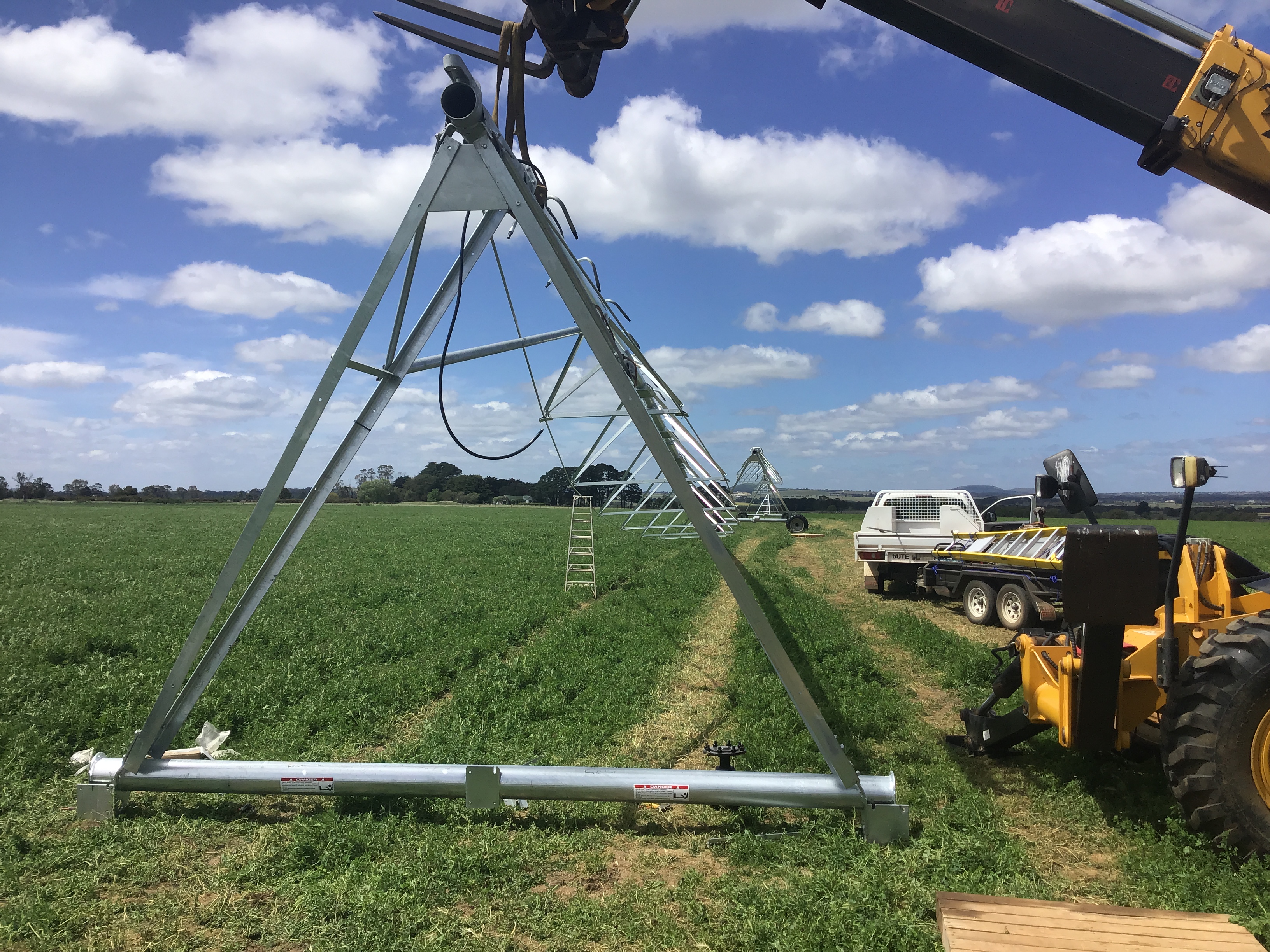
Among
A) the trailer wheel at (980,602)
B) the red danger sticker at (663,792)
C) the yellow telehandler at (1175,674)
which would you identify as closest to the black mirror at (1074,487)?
the yellow telehandler at (1175,674)

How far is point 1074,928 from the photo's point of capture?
3250 mm

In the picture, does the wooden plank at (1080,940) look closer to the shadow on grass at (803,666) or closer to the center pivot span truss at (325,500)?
the center pivot span truss at (325,500)

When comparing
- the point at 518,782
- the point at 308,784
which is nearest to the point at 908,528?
the point at 518,782

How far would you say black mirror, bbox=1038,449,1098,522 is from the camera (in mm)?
4652

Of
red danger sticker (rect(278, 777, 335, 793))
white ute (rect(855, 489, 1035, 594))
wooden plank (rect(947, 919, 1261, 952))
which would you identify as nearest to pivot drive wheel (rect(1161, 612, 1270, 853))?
wooden plank (rect(947, 919, 1261, 952))

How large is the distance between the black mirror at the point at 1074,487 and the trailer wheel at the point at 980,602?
9.10 m

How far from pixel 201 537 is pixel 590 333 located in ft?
108

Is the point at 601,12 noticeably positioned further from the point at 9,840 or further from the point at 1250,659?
the point at 9,840

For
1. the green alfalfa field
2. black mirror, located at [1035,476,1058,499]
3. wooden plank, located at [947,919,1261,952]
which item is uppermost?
black mirror, located at [1035,476,1058,499]

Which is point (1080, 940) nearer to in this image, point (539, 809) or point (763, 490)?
point (539, 809)

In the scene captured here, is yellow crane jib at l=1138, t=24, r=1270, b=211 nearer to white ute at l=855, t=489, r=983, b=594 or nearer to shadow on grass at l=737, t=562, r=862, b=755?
shadow on grass at l=737, t=562, r=862, b=755

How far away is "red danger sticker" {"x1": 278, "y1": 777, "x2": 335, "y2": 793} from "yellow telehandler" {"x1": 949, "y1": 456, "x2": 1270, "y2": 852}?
4.64 meters

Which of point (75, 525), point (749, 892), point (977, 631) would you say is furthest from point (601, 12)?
point (75, 525)

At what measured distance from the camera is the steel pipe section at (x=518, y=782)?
179 inches
